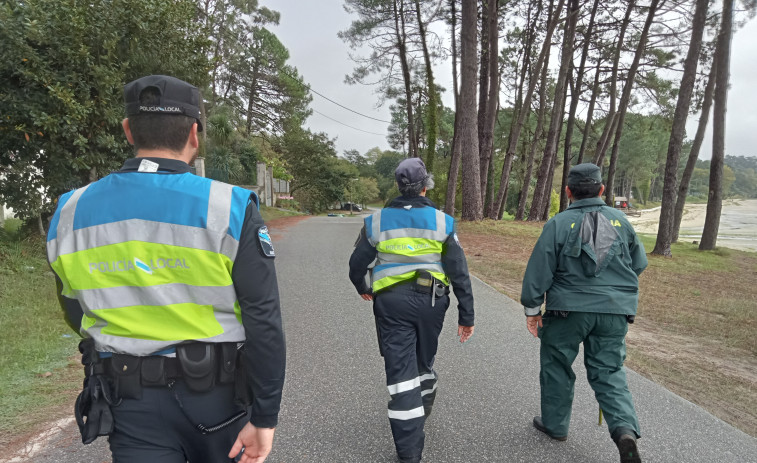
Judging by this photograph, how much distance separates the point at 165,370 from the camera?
1.30 metres

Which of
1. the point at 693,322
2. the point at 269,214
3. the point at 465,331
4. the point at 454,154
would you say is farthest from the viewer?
the point at 269,214

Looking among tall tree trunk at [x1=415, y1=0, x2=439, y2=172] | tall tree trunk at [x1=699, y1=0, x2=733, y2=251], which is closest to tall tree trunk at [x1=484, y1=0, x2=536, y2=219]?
tall tree trunk at [x1=415, y1=0, x2=439, y2=172]

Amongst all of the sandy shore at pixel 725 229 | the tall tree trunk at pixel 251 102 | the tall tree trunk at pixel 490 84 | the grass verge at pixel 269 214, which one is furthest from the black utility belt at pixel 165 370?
the tall tree trunk at pixel 251 102

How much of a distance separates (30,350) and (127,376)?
375 centimetres

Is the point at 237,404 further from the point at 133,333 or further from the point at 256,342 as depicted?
the point at 133,333

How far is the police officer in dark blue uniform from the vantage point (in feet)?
8.25

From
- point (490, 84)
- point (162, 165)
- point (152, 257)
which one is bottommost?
point (152, 257)

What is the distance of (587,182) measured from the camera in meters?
2.75

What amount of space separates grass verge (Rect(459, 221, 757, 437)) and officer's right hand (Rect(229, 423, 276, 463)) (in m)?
3.70

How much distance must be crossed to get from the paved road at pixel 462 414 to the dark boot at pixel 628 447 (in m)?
0.35

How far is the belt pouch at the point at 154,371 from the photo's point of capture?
1286 mm

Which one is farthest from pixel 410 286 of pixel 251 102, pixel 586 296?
pixel 251 102

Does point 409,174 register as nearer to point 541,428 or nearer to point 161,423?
point 161,423

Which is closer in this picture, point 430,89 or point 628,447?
point 628,447
